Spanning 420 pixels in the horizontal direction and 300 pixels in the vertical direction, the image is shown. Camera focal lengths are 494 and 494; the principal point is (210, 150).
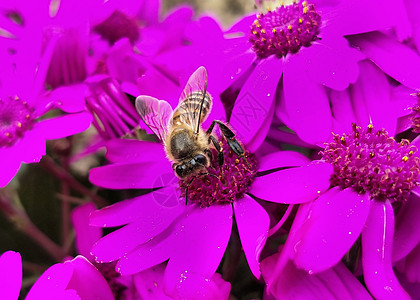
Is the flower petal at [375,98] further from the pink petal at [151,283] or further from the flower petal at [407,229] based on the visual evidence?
the pink petal at [151,283]

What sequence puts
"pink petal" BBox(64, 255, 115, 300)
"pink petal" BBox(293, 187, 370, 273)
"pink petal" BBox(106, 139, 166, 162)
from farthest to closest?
"pink petal" BBox(106, 139, 166, 162) → "pink petal" BBox(64, 255, 115, 300) → "pink petal" BBox(293, 187, 370, 273)

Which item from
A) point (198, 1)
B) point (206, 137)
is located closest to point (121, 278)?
point (206, 137)

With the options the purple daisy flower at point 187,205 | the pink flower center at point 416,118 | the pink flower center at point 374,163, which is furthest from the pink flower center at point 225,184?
the pink flower center at point 416,118

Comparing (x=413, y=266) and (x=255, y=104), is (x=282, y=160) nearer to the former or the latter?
(x=255, y=104)

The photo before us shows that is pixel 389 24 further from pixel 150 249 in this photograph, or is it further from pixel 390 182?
pixel 150 249

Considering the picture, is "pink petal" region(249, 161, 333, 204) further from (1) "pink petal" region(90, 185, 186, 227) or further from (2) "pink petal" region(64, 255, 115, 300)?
(2) "pink petal" region(64, 255, 115, 300)

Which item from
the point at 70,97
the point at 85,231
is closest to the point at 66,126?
the point at 70,97

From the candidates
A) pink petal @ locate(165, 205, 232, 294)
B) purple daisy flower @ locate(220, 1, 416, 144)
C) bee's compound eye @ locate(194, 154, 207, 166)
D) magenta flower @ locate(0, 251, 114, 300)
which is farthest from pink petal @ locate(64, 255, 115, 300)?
purple daisy flower @ locate(220, 1, 416, 144)
